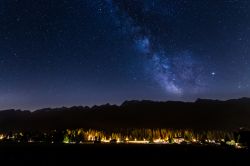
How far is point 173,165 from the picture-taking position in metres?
45.6

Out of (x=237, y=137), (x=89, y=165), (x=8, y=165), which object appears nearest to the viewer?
(x=8, y=165)

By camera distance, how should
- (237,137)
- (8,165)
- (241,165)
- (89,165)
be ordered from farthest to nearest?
(237,137) < (241,165) < (89,165) < (8,165)

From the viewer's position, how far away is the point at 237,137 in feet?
465

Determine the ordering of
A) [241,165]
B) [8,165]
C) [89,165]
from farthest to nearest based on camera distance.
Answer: [241,165]
[89,165]
[8,165]

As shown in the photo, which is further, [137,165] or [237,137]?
[237,137]

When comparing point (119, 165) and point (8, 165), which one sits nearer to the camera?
point (8, 165)

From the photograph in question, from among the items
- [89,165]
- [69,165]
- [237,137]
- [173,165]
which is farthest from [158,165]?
[237,137]

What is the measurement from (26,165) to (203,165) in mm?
26113

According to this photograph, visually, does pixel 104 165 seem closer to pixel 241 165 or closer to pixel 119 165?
pixel 119 165

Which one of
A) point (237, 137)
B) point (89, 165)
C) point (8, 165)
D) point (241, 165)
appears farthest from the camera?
point (237, 137)

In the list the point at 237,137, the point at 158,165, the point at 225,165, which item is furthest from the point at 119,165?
the point at 237,137

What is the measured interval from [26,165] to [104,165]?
10.9 m

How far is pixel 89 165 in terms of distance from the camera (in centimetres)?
4466

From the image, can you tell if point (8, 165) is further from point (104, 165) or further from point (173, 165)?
point (173, 165)
